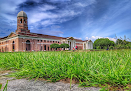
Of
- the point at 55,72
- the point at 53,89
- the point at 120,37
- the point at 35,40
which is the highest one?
the point at 35,40

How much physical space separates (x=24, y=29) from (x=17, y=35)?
171 inches

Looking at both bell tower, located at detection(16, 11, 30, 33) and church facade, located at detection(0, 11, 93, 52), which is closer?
church facade, located at detection(0, 11, 93, 52)

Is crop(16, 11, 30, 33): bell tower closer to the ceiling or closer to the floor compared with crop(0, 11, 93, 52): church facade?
closer to the ceiling

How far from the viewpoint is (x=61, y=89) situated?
5.10 feet

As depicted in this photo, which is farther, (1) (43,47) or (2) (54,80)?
(1) (43,47)

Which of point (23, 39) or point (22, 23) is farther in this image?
point (22, 23)

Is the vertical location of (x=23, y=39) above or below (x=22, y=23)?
below

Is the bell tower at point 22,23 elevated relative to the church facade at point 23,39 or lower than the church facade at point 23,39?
elevated

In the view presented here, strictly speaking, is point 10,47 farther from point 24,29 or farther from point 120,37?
point 120,37

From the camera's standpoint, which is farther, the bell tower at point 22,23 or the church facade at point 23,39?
the bell tower at point 22,23

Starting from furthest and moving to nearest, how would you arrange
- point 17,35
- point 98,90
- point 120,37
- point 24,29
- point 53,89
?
point 24,29
point 17,35
point 120,37
point 53,89
point 98,90

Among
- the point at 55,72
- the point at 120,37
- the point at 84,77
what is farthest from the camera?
the point at 120,37

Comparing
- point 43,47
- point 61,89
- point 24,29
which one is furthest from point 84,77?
point 43,47

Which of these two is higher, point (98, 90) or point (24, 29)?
point (24, 29)
